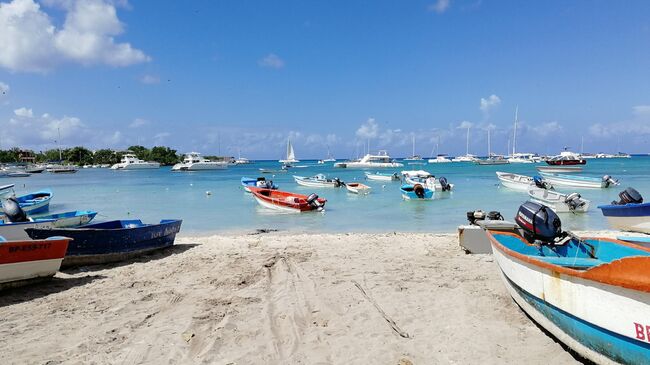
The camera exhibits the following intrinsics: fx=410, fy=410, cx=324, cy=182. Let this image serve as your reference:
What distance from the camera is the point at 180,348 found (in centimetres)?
548

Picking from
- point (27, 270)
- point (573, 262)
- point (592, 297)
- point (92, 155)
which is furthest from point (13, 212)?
point (92, 155)

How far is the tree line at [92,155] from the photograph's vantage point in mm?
141300

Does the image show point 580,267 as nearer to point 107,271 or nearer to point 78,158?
point 107,271

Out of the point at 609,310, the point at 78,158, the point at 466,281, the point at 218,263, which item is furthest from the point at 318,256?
the point at 78,158

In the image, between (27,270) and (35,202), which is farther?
(35,202)

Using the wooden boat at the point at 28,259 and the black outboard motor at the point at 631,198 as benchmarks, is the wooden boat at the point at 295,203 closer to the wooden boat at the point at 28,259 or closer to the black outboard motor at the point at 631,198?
the black outboard motor at the point at 631,198

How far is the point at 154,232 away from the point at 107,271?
2.02m

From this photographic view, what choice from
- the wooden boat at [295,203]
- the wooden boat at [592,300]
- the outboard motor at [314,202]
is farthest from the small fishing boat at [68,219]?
the wooden boat at [592,300]

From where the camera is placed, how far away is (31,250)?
7848mm

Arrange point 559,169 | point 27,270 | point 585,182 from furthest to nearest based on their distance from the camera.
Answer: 1. point 559,169
2. point 585,182
3. point 27,270

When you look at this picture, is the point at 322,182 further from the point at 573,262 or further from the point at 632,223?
the point at 573,262

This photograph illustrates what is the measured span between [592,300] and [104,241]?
34.1 feet

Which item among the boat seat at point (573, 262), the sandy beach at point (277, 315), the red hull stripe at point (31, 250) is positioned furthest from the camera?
the red hull stripe at point (31, 250)

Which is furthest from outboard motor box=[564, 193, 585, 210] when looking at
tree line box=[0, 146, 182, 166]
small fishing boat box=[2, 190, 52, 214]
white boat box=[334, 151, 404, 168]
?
tree line box=[0, 146, 182, 166]
